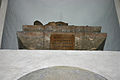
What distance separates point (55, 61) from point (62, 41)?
3.18 feet

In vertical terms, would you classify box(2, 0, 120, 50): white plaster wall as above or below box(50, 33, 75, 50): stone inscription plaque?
above

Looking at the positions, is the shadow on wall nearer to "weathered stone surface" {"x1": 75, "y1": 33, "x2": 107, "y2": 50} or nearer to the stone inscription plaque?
the stone inscription plaque

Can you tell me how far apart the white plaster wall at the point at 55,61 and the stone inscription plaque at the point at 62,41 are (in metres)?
0.67

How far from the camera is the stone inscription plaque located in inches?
138

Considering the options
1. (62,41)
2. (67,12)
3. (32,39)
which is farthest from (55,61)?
(67,12)

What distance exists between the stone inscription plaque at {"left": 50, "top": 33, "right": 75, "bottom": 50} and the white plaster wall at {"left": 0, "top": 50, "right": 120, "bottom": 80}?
667 millimetres

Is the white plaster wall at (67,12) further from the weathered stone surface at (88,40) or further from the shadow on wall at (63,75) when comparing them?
the shadow on wall at (63,75)

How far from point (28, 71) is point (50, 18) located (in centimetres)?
451

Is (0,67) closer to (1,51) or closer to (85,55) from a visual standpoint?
(1,51)

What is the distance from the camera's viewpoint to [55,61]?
268 cm

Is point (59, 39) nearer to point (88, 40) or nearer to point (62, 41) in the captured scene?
point (62, 41)

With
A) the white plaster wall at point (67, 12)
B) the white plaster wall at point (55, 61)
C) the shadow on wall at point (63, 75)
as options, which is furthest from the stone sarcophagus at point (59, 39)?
the white plaster wall at point (67, 12)

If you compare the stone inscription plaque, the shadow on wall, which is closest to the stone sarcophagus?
the stone inscription plaque

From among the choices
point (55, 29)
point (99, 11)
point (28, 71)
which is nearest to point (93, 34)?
point (55, 29)
